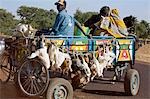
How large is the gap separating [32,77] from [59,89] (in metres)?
0.54

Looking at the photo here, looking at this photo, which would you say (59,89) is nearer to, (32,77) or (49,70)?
(49,70)

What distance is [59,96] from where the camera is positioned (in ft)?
27.6

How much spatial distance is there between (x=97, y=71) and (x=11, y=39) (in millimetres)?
1846

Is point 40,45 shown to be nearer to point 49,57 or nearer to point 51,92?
point 49,57

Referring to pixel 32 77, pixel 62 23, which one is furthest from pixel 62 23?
pixel 32 77

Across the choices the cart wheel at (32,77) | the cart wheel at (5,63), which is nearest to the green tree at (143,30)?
the cart wheel at (5,63)

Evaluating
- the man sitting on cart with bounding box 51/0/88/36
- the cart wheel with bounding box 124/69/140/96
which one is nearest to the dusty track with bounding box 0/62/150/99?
the cart wheel with bounding box 124/69/140/96

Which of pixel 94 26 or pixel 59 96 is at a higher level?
pixel 94 26

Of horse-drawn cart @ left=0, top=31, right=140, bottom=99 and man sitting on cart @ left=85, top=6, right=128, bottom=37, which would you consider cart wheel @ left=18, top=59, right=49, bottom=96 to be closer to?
horse-drawn cart @ left=0, top=31, right=140, bottom=99

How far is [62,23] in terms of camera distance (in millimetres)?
9188

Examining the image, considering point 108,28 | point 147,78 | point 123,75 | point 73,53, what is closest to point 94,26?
point 108,28

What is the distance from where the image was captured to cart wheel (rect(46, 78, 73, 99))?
8.18 m

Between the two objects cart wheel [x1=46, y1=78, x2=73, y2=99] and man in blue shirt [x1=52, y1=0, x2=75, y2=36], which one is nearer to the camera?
cart wheel [x1=46, y1=78, x2=73, y2=99]

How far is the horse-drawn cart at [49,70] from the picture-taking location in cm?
830
